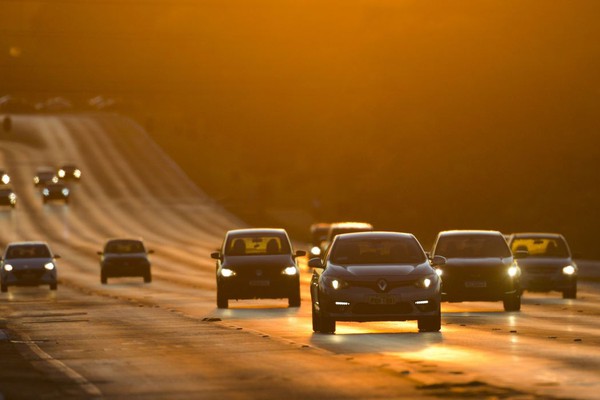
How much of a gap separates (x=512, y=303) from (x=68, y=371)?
14.5m

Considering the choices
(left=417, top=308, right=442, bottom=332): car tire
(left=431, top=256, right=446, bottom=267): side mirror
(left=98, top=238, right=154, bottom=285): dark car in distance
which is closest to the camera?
(left=417, top=308, right=442, bottom=332): car tire

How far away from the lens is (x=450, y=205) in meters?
94.1

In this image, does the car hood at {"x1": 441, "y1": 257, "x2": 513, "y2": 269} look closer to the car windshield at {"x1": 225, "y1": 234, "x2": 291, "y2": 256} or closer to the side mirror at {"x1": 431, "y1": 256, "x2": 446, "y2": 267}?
the car windshield at {"x1": 225, "y1": 234, "x2": 291, "y2": 256}

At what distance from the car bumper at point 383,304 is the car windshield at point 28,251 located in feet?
88.4

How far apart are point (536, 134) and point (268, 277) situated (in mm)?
67175

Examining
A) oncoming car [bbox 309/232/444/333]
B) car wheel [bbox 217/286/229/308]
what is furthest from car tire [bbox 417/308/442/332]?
car wheel [bbox 217/286/229/308]

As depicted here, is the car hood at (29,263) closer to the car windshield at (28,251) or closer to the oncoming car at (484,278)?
the car windshield at (28,251)

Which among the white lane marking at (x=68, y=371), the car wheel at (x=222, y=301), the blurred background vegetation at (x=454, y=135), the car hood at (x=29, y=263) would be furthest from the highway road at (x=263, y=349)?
the blurred background vegetation at (x=454, y=135)

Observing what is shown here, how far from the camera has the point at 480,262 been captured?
1188 inches

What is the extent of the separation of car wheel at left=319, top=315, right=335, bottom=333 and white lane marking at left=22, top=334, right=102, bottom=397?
4.29 meters

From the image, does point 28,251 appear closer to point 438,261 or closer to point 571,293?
point 571,293

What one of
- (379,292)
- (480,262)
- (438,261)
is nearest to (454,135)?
(480,262)

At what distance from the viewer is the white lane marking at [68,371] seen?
1481cm

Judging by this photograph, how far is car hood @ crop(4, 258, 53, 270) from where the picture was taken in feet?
157
